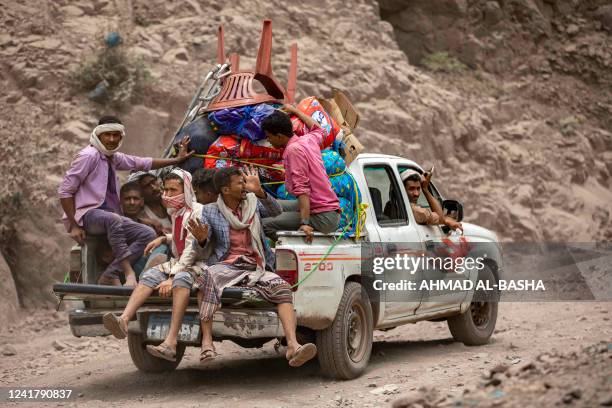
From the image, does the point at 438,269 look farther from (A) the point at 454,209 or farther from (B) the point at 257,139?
(B) the point at 257,139

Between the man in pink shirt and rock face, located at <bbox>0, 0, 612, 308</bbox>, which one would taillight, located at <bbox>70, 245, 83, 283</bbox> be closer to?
the man in pink shirt

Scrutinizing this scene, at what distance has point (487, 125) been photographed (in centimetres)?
1855

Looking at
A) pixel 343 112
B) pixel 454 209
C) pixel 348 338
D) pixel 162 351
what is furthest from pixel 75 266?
pixel 454 209

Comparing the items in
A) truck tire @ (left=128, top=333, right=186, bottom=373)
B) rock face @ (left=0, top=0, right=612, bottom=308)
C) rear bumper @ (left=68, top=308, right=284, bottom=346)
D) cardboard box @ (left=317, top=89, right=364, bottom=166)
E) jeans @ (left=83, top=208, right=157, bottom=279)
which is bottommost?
truck tire @ (left=128, top=333, right=186, bottom=373)

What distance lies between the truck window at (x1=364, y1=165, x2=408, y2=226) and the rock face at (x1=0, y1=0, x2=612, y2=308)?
5.36 m

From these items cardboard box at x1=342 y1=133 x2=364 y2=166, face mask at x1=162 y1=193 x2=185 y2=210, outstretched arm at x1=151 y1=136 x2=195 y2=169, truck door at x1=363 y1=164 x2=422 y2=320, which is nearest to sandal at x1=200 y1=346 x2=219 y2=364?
face mask at x1=162 y1=193 x2=185 y2=210

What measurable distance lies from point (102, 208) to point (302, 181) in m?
1.85

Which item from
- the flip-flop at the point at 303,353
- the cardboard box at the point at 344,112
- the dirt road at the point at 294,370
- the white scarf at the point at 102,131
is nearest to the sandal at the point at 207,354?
the dirt road at the point at 294,370

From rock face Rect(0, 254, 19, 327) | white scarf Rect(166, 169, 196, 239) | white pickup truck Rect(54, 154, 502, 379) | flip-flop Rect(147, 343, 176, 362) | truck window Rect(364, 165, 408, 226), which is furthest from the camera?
rock face Rect(0, 254, 19, 327)

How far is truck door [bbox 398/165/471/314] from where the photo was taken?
8.99 m

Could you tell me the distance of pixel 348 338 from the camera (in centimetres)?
789

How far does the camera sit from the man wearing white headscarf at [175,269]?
7.02 meters

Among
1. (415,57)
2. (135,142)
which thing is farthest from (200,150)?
(415,57)

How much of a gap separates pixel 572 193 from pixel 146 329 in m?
12.6
